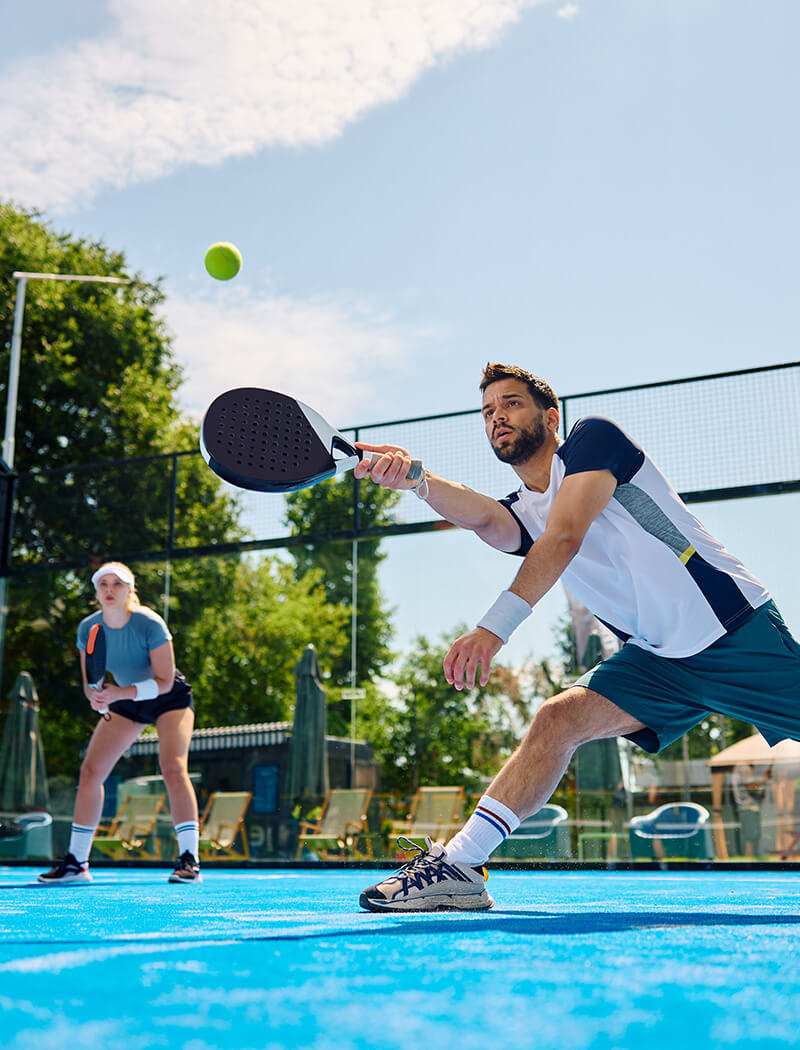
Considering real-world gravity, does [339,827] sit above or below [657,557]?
below

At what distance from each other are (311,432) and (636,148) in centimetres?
1116

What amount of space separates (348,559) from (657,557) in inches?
379

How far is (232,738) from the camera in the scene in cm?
1250

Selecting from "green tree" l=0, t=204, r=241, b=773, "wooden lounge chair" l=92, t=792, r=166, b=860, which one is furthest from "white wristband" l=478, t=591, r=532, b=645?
"green tree" l=0, t=204, r=241, b=773

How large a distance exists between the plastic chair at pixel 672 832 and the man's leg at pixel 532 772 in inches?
313

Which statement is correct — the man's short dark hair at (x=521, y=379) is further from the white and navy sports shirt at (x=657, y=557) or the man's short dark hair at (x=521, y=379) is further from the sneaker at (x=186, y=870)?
the sneaker at (x=186, y=870)

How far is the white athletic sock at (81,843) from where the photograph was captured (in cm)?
558

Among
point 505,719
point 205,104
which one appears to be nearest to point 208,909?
point 505,719

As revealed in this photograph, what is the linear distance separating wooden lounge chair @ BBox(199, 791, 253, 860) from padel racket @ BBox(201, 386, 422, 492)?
372 inches

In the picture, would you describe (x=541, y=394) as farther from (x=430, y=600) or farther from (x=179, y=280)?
(x=179, y=280)

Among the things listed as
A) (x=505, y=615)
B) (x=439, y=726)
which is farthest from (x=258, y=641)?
(x=505, y=615)

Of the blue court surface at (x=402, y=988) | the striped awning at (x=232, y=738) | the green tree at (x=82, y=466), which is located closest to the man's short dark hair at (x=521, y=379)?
the blue court surface at (x=402, y=988)

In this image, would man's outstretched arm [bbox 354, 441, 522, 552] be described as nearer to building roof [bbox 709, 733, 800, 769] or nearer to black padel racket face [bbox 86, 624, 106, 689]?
black padel racket face [bbox 86, 624, 106, 689]

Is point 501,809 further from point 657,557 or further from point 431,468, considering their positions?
point 431,468
